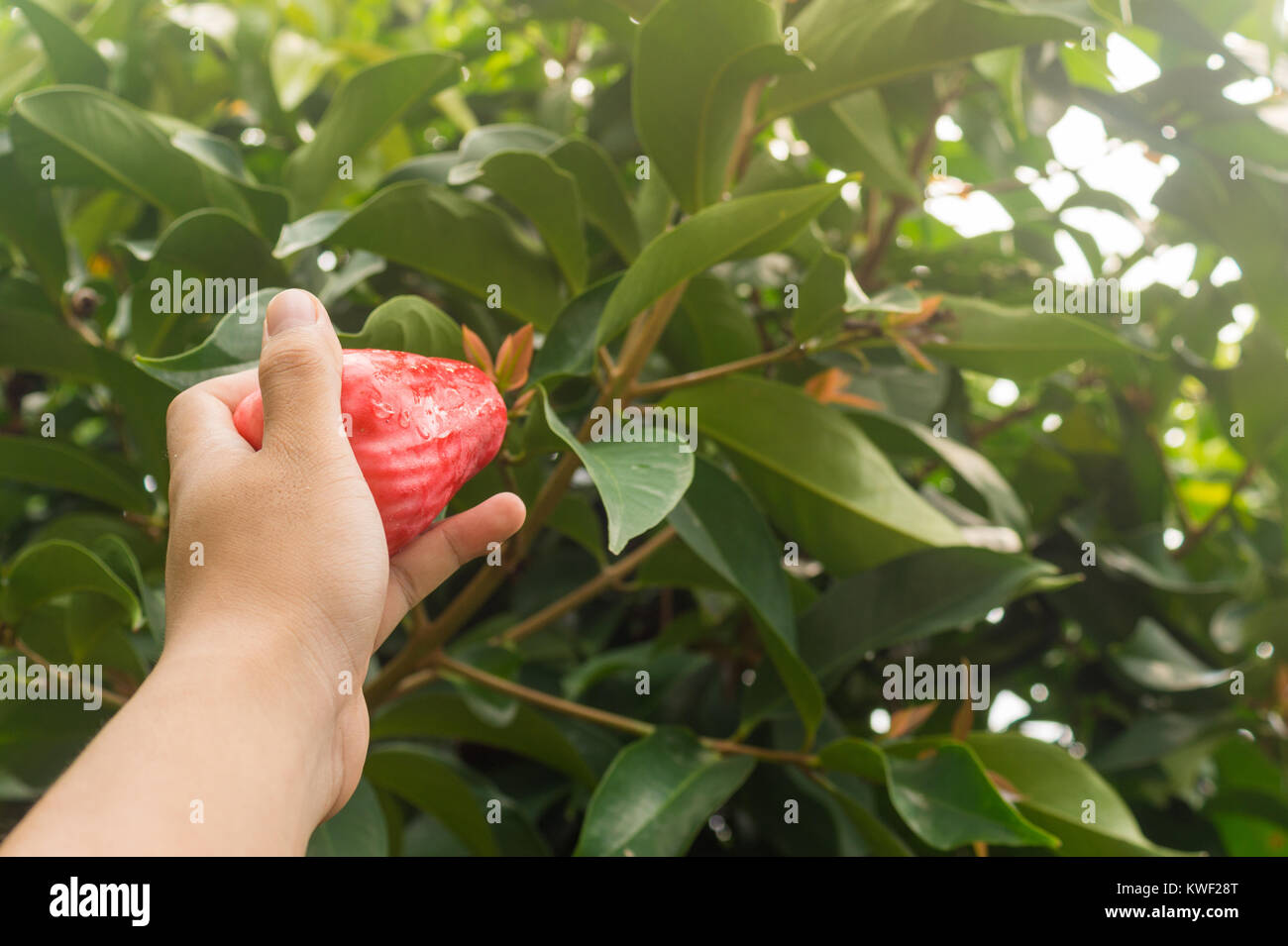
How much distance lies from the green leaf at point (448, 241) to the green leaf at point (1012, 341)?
0.31m

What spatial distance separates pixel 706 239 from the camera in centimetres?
58

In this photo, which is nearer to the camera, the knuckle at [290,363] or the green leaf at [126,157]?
the knuckle at [290,363]

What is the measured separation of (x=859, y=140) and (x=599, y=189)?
24cm

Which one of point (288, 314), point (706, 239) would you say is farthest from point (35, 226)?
point (706, 239)

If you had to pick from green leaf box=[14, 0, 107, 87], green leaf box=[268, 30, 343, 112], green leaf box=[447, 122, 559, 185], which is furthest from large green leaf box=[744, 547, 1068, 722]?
green leaf box=[14, 0, 107, 87]

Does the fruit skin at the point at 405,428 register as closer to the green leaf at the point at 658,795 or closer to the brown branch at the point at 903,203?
the green leaf at the point at 658,795

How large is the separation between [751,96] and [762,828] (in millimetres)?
623

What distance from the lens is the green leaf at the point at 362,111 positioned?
0.75m

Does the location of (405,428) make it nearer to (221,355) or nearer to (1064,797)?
(221,355)

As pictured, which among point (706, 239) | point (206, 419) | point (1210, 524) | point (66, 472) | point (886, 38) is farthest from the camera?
point (1210, 524)

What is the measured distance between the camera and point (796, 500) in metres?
0.72

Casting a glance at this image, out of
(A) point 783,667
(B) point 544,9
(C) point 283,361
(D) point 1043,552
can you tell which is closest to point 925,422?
(D) point 1043,552

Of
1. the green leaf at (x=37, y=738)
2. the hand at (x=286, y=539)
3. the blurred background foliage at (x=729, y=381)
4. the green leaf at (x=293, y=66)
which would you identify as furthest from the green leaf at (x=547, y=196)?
the green leaf at (x=37, y=738)
